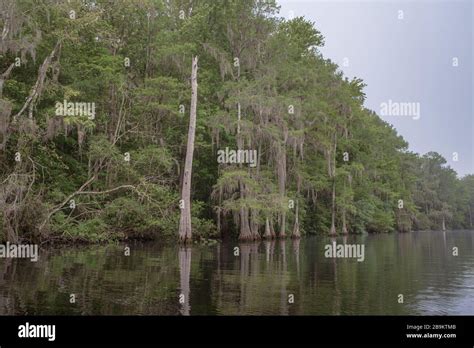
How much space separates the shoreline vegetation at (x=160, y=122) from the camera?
22984 mm

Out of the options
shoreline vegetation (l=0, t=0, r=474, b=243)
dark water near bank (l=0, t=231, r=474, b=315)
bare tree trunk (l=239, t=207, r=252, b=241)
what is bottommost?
dark water near bank (l=0, t=231, r=474, b=315)

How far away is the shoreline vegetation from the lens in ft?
75.4

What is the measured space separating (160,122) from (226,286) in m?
21.6

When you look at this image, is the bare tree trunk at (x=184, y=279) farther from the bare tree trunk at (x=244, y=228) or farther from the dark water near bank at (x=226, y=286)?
the bare tree trunk at (x=244, y=228)

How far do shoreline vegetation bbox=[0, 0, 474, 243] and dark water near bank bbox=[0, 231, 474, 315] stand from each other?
18.8ft

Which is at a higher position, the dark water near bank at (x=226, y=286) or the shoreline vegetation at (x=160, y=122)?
the shoreline vegetation at (x=160, y=122)

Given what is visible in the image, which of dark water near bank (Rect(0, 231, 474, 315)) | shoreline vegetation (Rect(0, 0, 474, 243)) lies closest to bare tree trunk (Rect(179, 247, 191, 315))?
dark water near bank (Rect(0, 231, 474, 315))

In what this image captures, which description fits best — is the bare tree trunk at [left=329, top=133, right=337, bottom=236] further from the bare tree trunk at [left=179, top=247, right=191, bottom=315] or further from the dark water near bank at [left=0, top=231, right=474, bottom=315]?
the bare tree trunk at [left=179, top=247, right=191, bottom=315]

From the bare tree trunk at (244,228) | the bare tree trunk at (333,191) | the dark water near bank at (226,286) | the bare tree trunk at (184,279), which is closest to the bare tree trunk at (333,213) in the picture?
the bare tree trunk at (333,191)

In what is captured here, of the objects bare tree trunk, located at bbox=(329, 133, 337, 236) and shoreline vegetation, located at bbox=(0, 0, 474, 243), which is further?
bare tree trunk, located at bbox=(329, 133, 337, 236)

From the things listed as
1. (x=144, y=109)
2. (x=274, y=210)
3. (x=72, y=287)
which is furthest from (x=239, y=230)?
(x=72, y=287)

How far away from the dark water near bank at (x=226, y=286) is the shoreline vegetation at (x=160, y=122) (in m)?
5.74

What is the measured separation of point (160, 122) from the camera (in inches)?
1273
